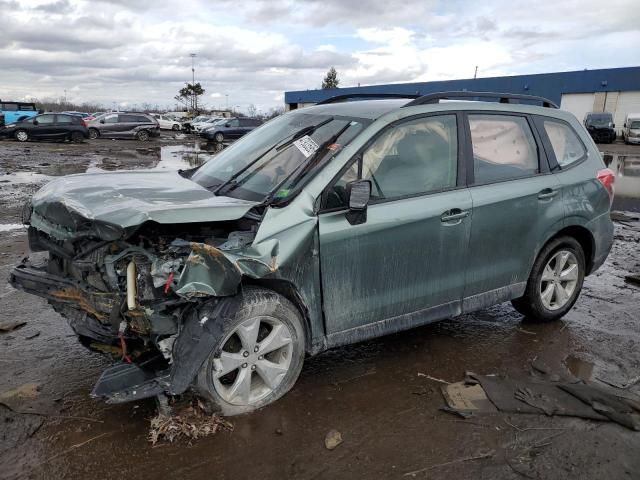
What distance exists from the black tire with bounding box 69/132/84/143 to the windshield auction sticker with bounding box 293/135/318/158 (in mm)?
26393

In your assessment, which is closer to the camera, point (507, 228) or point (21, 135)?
point (507, 228)

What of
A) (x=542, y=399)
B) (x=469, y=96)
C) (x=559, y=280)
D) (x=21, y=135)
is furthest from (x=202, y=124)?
(x=542, y=399)

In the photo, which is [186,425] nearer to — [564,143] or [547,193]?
[547,193]

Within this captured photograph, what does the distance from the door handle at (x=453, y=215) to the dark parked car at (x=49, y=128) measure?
27.1 meters

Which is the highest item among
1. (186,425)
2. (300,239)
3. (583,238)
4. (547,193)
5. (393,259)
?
(547,193)

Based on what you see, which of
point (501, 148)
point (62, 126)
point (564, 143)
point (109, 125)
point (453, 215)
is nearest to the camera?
point (453, 215)

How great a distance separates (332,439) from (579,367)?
2128 mm

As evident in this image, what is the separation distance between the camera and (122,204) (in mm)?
3066

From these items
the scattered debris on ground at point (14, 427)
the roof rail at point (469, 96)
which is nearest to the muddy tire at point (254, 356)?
the scattered debris on ground at point (14, 427)

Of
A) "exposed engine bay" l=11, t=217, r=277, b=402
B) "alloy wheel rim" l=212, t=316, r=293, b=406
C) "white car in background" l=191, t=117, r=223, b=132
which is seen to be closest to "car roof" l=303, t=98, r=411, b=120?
"exposed engine bay" l=11, t=217, r=277, b=402

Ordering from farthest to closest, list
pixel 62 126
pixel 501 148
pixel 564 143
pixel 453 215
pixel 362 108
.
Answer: pixel 62 126 < pixel 564 143 < pixel 501 148 < pixel 362 108 < pixel 453 215

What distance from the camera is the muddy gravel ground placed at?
9.00 ft

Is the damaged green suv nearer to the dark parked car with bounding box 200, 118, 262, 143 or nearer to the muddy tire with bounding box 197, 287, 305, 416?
the muddy tire with bounding box 197, 287, 305, 416

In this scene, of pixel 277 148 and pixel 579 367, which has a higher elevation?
pixel 277 148
